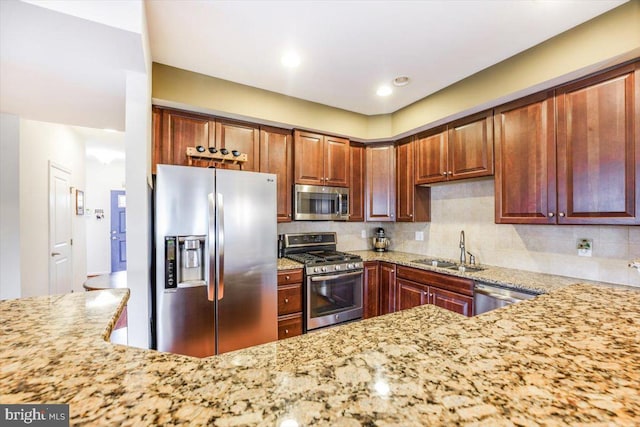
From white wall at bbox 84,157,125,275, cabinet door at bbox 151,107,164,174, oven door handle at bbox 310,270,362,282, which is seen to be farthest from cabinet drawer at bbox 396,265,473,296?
white wall at bbox 84,157,125,275

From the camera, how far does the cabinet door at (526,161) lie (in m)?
2.02

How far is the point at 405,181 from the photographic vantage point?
10.7 feet

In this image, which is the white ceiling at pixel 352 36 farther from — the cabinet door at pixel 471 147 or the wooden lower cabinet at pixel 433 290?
the wooden lower cabinet at pixel 433 290

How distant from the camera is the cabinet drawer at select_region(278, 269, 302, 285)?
2559mm

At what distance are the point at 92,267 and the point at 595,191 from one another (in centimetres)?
890

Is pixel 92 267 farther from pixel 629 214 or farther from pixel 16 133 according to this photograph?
pixel 629 214

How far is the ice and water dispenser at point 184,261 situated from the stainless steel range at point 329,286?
0.99 meters

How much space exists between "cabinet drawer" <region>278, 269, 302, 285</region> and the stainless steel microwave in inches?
24.5

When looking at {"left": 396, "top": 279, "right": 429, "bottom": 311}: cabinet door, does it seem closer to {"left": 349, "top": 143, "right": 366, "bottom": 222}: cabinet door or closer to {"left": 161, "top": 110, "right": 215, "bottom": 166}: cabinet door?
{"left": 349, "top": 143, "right": 366, "bottom": 222}: cabinet door

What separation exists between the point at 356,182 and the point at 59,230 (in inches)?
171

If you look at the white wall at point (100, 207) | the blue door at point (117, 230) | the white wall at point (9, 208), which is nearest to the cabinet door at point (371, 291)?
the white wall at point (9, 208)

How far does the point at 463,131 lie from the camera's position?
2.63m

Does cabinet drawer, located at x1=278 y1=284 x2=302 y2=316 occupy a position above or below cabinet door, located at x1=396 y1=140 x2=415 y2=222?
below

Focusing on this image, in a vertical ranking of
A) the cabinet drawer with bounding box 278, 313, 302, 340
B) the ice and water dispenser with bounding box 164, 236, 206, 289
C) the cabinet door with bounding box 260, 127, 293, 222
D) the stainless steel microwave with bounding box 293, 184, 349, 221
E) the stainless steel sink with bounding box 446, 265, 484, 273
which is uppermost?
the cabinet door with bounding box 260, 127, 293, 222
